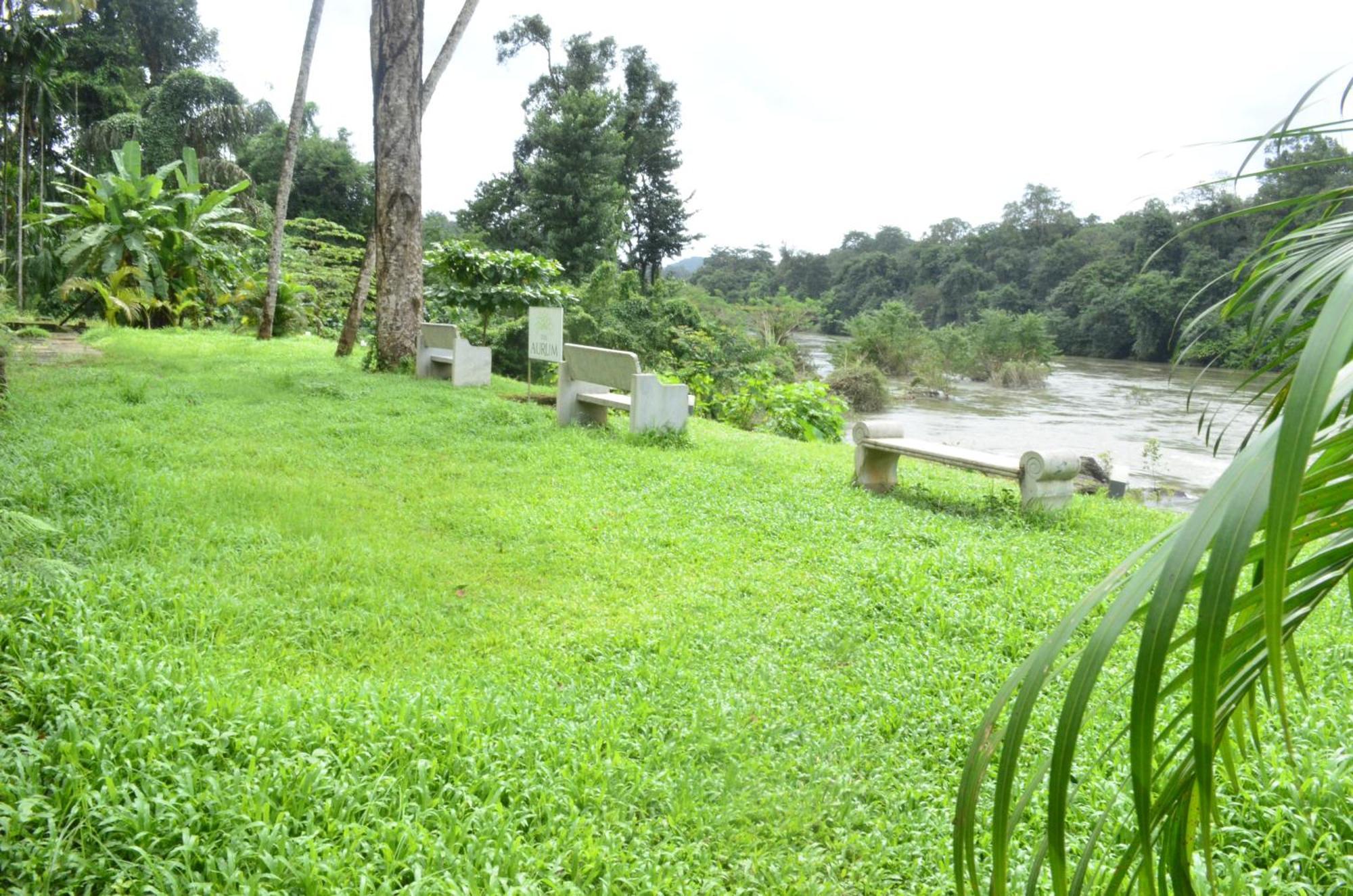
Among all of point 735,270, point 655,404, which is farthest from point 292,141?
point 735,270

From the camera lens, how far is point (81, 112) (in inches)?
981

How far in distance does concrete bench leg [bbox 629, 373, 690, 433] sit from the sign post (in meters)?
1.16

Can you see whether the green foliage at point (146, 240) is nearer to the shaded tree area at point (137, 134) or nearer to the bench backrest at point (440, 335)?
the shaded tree area at point (137, 134)

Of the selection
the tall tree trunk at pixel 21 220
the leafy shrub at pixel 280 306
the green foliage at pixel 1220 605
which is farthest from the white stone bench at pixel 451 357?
the tall tree trunk at pixel 21 220

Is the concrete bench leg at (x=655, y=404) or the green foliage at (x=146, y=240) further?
the green foliage at (x=146, y=240)

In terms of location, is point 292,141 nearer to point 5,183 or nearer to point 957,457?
point 5,183

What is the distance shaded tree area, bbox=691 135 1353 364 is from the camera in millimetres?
28984

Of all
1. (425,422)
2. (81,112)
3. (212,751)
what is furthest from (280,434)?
(81,112)

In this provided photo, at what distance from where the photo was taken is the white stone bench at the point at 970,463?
5109 mm

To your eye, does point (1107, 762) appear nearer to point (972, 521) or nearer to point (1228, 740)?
point (1228, 740)

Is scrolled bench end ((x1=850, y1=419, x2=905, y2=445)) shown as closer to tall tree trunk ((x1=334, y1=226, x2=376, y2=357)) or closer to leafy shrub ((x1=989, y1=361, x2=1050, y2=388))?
tall tree trunk ((x1=334, y1=226, x2=376, y2=357))

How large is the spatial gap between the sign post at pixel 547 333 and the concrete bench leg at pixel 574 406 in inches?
12.5

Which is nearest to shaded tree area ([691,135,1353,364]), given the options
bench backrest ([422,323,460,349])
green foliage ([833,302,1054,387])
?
green foliage ([833,302,1054,387])

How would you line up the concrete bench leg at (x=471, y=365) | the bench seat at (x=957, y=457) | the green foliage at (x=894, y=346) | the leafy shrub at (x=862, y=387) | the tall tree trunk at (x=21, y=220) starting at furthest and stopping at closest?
the green foliage at (x=894, y=346) < the leafy shrub at (x=862, y=387) < the tall tree trunk at (x=21, y=220) < the concrete bench leg at (x=471, y=365) < the bench seat at (x=957, y=457)
